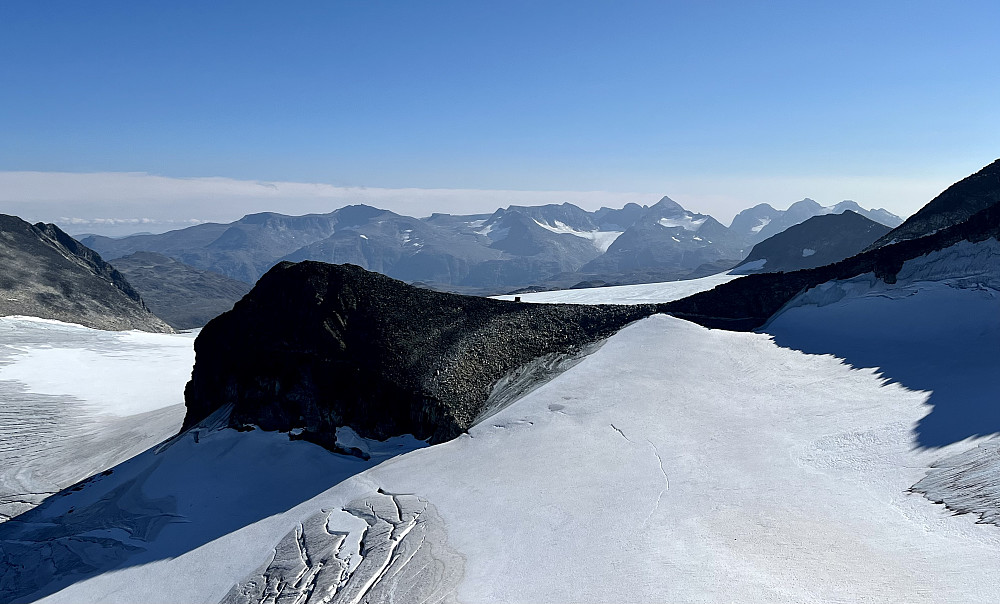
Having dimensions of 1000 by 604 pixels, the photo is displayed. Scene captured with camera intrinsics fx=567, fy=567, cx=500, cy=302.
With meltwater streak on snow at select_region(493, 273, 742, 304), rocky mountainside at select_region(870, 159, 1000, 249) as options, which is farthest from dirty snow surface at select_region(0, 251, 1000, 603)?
meltwater streak on snow at select_region(493, 273, 742, 304)

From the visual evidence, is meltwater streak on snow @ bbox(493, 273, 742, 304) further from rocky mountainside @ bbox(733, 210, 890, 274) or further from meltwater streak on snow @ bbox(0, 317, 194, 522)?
rocky mountainside @ bbox(733, 210, 890, 274)

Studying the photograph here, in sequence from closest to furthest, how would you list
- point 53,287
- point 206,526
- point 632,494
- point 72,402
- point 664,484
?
point 632,494 < point 664,484 < point 206,526 < point 72,402 < point 53,287

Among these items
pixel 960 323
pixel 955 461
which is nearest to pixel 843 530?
pixel 955 461

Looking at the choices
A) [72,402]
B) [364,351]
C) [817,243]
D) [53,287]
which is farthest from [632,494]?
[817,243]

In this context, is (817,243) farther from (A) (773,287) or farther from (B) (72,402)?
(B) (72,402)

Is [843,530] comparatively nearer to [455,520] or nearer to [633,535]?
[633,535]

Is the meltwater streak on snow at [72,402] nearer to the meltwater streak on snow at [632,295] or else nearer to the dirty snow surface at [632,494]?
the dirty snow surface at [632,494]
